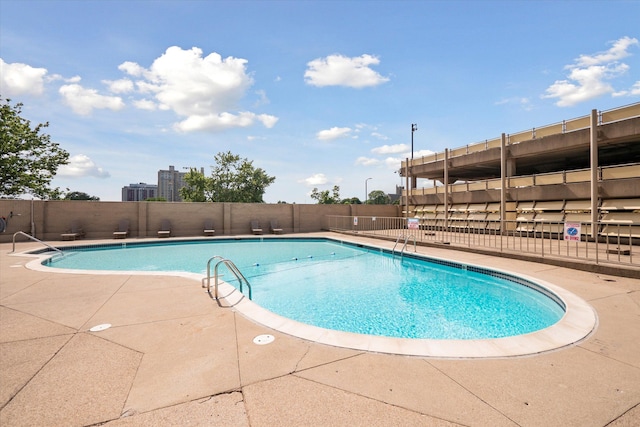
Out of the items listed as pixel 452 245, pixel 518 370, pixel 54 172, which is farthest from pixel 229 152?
pixel 518 370

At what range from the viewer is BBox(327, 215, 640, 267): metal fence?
29.2ft

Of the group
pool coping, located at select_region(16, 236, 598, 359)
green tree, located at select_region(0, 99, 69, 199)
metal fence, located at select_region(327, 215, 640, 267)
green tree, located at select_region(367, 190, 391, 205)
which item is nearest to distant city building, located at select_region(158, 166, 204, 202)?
green tree, located at select_region(367, 190, 391, 205)

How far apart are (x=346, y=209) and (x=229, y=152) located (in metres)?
25.8

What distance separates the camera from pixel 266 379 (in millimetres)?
2803

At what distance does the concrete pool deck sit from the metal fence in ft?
15.4

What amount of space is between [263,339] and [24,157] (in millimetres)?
33780

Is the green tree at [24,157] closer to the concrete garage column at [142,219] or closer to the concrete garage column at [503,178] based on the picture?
the concrete garage column at [142,219]

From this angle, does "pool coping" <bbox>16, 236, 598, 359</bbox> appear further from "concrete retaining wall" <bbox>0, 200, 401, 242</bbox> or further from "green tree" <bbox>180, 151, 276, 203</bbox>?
"green tree" <bbox>180, 151, 276, 203</bbox>

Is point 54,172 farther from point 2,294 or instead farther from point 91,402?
point 91,402

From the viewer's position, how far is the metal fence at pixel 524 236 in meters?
8.90

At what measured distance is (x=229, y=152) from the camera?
140 ft

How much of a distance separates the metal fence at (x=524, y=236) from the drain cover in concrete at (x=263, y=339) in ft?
22.5

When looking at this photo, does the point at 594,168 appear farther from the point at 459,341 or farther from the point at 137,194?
the point at 137,194

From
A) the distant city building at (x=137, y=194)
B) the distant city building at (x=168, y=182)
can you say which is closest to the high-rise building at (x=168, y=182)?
the distant city building at (x=168, y=182)
